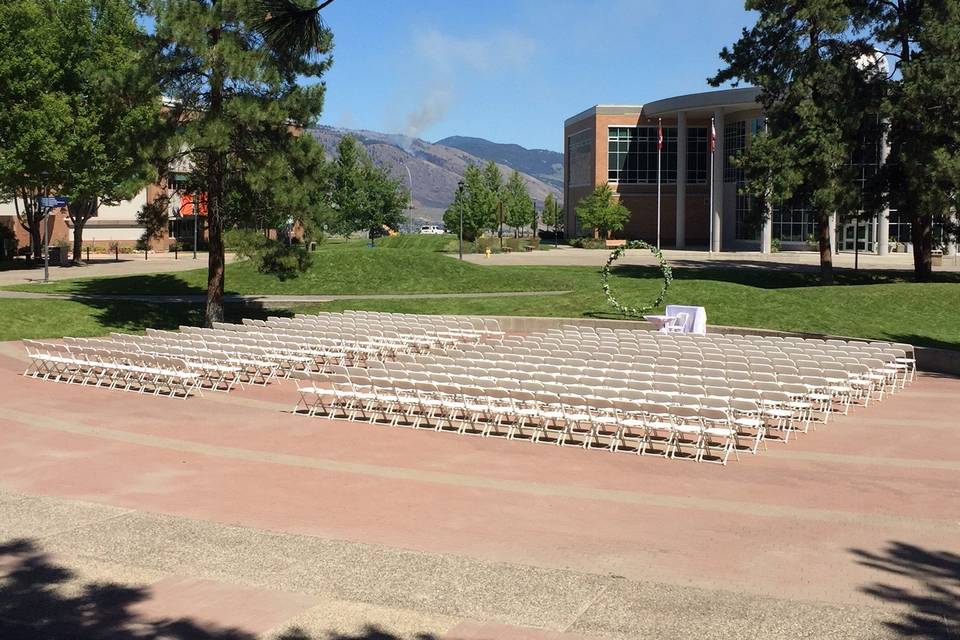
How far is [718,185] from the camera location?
2980 inches

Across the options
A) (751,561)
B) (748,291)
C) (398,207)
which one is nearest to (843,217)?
(748,291)

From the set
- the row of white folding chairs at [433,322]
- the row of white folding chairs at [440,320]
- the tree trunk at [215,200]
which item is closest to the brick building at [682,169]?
the row of white folding chairs at [440,320]

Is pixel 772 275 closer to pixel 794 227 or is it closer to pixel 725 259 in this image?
pixel 725 259

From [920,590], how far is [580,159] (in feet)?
279

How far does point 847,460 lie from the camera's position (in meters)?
14.8

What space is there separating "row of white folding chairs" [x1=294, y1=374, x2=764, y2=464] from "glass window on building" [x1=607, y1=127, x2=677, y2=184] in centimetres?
7053

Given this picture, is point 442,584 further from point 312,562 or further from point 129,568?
point 129,568

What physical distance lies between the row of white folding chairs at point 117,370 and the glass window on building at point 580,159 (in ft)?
228

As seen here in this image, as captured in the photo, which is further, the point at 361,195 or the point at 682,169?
the point at 361,195

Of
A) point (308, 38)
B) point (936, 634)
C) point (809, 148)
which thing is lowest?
point (936, 634)

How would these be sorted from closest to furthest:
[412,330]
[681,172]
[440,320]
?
[412,330] < [440,320] < [681,172]

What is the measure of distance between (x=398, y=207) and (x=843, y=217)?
182ft

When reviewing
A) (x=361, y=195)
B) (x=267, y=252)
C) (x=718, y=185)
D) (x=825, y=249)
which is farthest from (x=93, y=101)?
(x=718, y=185)

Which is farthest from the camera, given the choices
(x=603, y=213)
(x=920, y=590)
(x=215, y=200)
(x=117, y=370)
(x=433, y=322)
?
(x=603, y=213)
